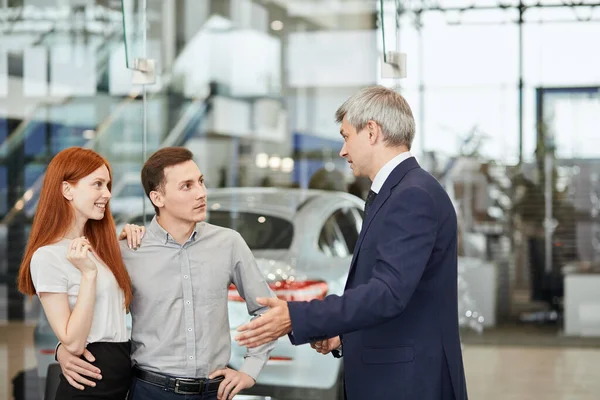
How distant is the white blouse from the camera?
2502mm

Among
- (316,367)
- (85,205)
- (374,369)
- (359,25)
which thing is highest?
(359,25)

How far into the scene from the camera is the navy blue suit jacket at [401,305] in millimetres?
2293

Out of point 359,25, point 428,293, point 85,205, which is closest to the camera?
point 428,293

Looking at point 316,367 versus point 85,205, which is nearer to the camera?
point 85,205

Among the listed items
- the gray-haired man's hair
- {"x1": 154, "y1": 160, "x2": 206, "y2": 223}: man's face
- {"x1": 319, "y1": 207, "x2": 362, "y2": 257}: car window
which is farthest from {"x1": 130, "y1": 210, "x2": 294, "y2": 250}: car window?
the gray-haired man's hair

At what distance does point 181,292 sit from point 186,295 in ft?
0.06

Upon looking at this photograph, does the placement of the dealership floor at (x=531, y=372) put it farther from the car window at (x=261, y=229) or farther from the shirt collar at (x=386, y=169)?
the shirt collar at (x=386, y=169)

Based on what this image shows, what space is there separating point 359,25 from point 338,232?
40.7 inches

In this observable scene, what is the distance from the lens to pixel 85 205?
2635 millimetres

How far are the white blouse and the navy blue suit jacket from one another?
0.57 metres

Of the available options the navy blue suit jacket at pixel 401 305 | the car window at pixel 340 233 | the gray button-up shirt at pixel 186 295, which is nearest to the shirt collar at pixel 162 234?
the gray button-up shirt at pixel 186 295

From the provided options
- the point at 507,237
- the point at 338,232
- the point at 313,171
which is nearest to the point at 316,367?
the point at 338,232

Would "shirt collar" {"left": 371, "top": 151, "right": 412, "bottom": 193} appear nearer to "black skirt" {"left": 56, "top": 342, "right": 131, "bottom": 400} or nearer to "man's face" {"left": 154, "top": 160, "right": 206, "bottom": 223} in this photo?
"man's face" {"left": 154, "top": 160, "right": 206, "bottom": 223}

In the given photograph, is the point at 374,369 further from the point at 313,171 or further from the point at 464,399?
the point at 313,171
